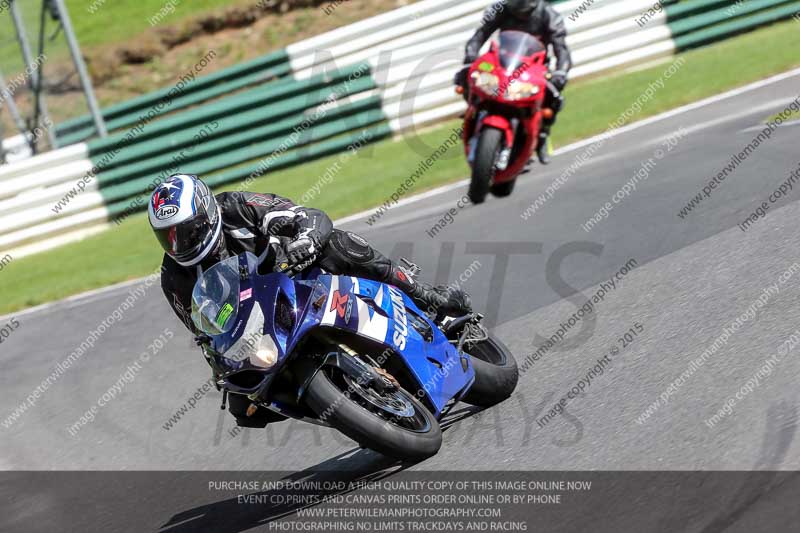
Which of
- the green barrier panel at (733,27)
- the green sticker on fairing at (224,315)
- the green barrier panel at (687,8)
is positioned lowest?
Answer: the green barrier panel at (733,27)

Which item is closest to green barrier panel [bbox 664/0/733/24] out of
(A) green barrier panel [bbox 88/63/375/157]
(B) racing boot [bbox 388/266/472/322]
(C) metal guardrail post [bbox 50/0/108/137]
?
(A) green barrier panel [bbox 88/63/375/157]

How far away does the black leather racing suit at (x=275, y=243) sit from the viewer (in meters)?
5.07

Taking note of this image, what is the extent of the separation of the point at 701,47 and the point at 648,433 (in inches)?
429

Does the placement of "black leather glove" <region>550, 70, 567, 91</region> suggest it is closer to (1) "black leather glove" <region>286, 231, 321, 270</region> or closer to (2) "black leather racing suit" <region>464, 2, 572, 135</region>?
(2) "black leather racing suit" <region>464, 2, 572, 135</region>

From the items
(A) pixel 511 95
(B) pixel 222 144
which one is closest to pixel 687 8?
(A) pixel 511 95

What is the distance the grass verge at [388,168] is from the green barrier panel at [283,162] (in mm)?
110

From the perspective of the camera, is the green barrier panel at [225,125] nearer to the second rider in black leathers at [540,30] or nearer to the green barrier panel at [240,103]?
the green barrier panel at [240,103]

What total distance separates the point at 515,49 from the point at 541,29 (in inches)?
31.5

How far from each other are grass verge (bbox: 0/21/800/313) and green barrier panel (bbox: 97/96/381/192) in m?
0.54

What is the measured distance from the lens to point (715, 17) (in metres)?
14.3

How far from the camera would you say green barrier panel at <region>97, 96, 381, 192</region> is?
13.3 meters

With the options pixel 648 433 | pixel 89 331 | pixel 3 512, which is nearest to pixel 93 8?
pixel 89 331

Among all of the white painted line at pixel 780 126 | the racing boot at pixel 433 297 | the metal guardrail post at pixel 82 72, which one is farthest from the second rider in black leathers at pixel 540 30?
the metal guardrail post at pixel 82 72

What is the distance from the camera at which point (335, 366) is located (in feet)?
15.2
